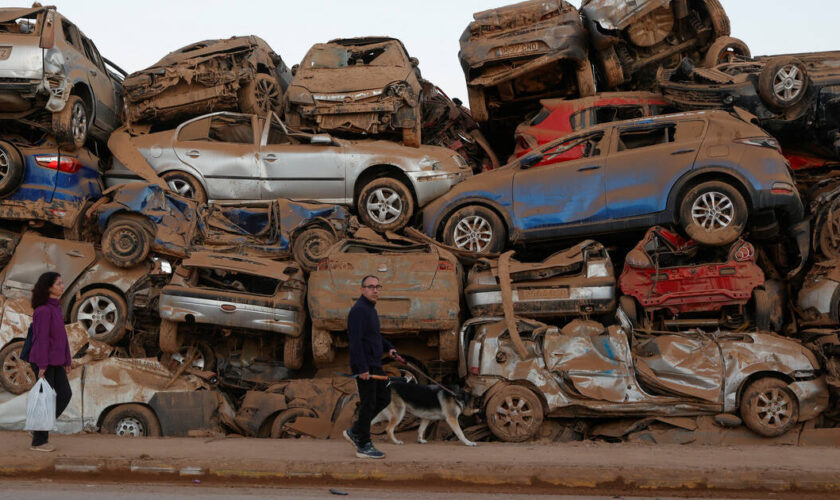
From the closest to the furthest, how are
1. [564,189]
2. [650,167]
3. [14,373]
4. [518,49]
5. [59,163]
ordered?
[14,373]
[650,167]
[564,189]
[59,163]
[518,49]

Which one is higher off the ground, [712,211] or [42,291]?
[712,211]

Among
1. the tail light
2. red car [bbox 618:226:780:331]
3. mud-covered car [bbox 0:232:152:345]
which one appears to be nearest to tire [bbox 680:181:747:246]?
red car [bbox 618:226:780:331]

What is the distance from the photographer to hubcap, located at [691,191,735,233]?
9.99 meters

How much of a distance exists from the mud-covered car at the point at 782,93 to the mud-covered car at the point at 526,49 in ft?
5.51

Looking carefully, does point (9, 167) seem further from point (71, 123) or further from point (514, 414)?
point (514, 414)

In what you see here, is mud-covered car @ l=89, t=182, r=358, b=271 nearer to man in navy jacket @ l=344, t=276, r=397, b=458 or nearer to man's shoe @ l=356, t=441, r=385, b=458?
man in navy jacket @ l=344, t=276, r=397, b=458

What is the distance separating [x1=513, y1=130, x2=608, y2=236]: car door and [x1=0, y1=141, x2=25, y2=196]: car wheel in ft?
23.3

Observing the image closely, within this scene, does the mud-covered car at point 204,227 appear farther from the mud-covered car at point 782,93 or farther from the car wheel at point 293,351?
the mud-covered car at point 782,93

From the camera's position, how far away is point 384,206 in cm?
1211

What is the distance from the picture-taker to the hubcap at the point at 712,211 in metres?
9.99

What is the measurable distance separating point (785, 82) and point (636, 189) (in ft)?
10.3

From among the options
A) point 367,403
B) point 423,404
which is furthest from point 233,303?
point 367,403

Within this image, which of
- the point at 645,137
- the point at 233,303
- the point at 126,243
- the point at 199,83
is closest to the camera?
the point at 233,303

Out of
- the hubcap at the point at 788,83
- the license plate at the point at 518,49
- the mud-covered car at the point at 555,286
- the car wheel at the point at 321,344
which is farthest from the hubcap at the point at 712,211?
the car wheel at the point at 321,344
